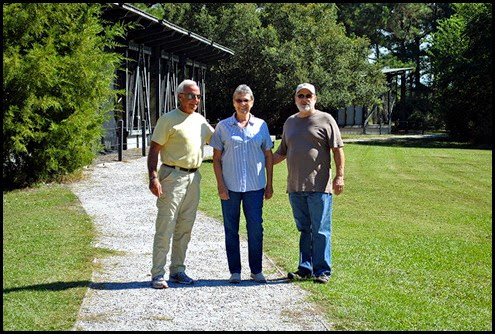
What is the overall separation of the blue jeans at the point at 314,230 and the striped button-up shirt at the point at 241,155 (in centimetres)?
50

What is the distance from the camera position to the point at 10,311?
6582 millimetres

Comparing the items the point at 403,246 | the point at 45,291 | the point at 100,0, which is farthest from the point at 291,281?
the point at 100,0

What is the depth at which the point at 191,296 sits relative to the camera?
7.24 m

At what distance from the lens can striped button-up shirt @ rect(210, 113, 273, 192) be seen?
7816 mm

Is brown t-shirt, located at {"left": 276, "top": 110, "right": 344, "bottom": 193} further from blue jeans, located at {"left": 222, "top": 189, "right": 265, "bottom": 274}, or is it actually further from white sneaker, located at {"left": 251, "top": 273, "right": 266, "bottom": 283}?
white sneaker, located at {"left": 251, "top": 273, "right": 266, "bottom": 283}

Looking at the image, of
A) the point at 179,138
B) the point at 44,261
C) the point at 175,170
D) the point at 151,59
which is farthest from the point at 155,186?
the point at 151,59

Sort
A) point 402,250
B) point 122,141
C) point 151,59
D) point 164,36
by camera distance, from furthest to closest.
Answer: point 151,59, point 164,36, point 122,141, point 402,250

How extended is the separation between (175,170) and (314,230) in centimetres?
148

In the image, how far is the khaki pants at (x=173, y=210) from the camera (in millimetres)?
7719

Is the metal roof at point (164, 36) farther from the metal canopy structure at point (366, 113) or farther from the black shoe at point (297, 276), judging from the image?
the metal canopy structure at point (366, 113)

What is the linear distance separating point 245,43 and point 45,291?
122ft

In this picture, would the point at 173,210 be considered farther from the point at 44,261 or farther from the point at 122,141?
the point at 122,141

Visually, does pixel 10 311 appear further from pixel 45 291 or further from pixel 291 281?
pixel 291 281

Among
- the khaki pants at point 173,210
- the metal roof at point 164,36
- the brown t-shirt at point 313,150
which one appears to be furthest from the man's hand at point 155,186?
the metal roof at point 164,36
